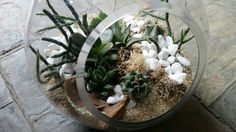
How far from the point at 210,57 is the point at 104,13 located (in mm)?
440

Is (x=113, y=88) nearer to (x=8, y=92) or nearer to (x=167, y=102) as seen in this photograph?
(x=167, y=102)

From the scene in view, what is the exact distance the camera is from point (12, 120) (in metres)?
1.01

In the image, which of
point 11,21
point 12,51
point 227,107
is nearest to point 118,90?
point 227,107

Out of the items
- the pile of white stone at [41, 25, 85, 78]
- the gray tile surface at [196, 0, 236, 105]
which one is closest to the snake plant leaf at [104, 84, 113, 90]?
the pile of white stone at [41, 25, 85, 78]

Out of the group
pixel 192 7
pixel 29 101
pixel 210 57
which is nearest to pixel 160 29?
pixel 192 7

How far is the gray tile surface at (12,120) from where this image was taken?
100 cm

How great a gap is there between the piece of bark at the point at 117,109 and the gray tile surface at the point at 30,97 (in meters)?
0.20

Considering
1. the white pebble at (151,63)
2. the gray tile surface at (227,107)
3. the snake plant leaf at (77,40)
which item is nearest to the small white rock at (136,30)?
the white pebble at (151,63)

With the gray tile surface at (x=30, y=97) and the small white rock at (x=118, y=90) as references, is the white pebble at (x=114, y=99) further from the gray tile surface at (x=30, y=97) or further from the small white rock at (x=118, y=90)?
the gray tile surface at (x=30, y=97)

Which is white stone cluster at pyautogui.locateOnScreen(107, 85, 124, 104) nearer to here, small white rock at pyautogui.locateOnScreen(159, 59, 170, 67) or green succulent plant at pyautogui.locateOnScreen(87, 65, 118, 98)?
→ green succulent plant at pyautogui.locateOnScreen(87, 65, 118, 98)

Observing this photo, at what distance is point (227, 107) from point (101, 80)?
1.31 feet

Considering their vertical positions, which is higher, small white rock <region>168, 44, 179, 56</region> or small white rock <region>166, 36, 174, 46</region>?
small white rock <region>166, 36, 174, 46</region>

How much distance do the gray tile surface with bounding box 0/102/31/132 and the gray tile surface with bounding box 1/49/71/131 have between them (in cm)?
2

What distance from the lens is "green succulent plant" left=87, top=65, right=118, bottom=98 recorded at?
0.86 metres
